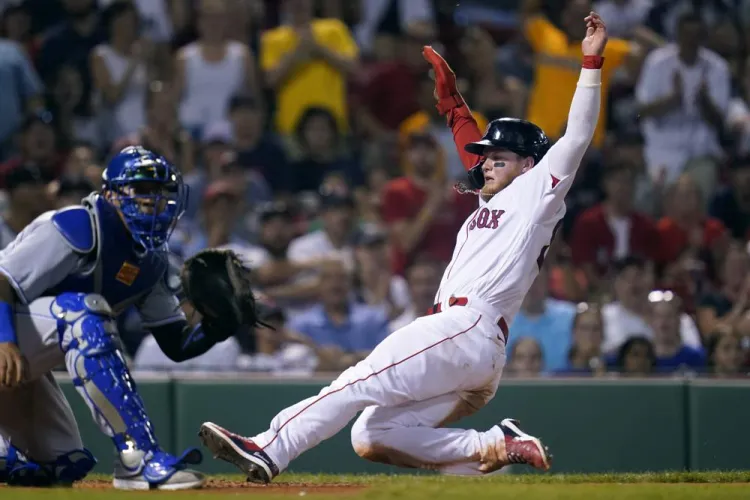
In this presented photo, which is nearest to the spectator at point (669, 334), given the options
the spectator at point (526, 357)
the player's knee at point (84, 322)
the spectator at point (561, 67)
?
the spectator at point (526, 357)

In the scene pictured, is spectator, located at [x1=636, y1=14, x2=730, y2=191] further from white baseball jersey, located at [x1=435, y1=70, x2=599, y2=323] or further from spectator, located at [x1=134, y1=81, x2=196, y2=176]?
white baseball jersey, located at [x1=435, y1=70, x2=599, y2=323]

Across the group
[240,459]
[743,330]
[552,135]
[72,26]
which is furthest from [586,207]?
[240,459]

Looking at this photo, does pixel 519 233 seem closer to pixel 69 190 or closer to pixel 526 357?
pixel 526 357

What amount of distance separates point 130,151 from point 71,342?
2.86 ft

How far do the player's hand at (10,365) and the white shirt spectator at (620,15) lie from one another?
7.14 meters

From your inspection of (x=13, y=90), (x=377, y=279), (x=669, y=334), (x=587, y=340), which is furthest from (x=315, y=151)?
(x=669, y=334)

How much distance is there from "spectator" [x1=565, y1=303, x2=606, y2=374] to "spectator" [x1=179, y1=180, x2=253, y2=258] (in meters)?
2.50

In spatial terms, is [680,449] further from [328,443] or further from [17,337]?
[17,337]

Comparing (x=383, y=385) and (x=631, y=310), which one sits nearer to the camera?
(x=383, y=385)

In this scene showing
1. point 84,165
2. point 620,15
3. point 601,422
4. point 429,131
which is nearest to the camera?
point 601,422

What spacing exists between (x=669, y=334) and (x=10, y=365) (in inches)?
186

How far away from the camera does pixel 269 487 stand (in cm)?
484

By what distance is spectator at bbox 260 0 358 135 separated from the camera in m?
10.1

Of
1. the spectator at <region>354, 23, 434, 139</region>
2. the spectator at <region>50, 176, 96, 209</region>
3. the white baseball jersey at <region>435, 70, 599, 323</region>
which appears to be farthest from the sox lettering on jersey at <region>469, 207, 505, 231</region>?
the spectator at <region>354, 23, 434, 139</region>
